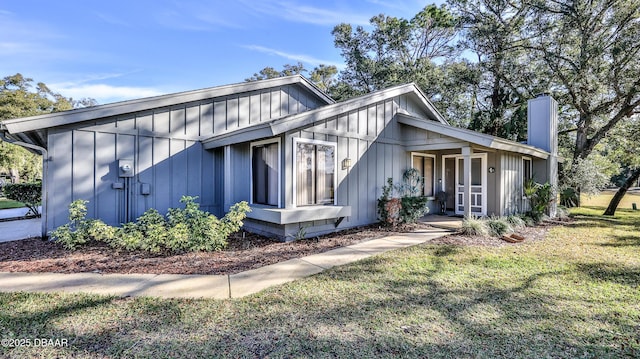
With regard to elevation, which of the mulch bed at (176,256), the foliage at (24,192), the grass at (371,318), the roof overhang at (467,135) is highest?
the roof overhang at (467,135)

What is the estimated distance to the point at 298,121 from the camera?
6.71m

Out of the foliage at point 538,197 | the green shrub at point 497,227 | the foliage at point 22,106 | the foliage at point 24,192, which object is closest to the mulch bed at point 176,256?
the green shrub at point 497,227

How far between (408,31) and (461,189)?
1442cm

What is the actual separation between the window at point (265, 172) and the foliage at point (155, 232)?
0.99m

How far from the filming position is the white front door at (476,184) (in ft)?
32.9

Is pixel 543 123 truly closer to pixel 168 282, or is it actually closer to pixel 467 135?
pixel 467 135

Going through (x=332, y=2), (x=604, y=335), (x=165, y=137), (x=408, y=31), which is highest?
(x=408, y=31)

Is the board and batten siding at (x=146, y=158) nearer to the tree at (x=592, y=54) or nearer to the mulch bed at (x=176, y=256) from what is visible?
the mulch bed at (x=176, y=256)

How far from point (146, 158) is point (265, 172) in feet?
9.32

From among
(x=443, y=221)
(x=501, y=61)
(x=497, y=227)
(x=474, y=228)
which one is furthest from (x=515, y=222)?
(x=501, y=61)

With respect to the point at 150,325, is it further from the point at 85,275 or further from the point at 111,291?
the point at 85,275

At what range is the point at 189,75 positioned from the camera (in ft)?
53.0

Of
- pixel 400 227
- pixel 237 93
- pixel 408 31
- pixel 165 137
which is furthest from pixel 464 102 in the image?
pixel 165 137

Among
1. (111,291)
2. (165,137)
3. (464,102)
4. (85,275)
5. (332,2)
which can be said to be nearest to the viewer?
(111,291)
